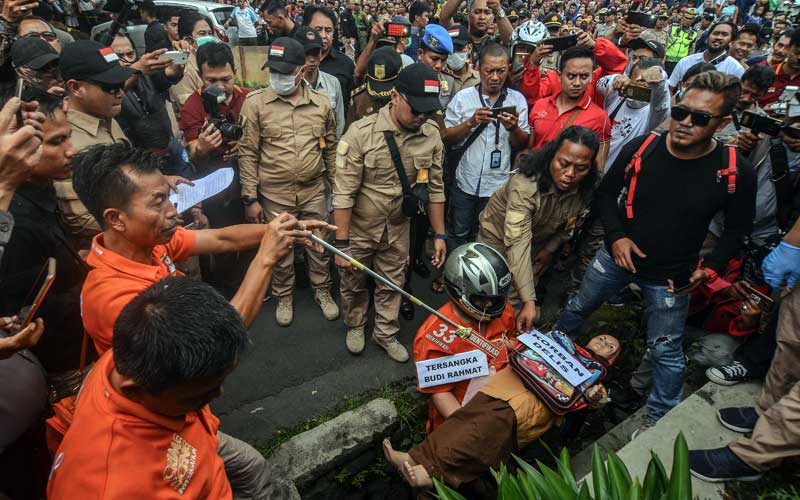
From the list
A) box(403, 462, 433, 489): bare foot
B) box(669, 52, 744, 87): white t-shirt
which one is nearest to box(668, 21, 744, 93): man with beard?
box(669, 52, 744, 87): white t-shirt

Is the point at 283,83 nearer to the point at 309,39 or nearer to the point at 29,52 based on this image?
the point at 309,39

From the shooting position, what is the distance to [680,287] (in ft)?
11.1

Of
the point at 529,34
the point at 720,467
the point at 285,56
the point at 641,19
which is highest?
the point at 641,19

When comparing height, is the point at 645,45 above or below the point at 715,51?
above

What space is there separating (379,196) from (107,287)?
2213 millimetres

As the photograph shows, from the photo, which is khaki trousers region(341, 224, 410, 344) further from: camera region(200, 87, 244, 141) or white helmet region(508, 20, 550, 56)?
white helmet region(508, 20, 550, 56)

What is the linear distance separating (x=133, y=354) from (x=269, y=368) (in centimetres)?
274

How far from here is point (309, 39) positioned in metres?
4.93

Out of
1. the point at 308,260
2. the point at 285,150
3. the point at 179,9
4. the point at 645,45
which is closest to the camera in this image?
the point at 285,150

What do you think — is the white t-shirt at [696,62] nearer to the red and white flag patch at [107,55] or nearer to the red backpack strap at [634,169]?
the red backpack strap at [634,169]

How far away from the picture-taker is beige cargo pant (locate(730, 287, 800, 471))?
247 centimetres

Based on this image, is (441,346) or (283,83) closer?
(441,346)

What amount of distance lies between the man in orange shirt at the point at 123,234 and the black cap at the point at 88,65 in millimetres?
1249

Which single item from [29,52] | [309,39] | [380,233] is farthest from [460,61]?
[29,52]
